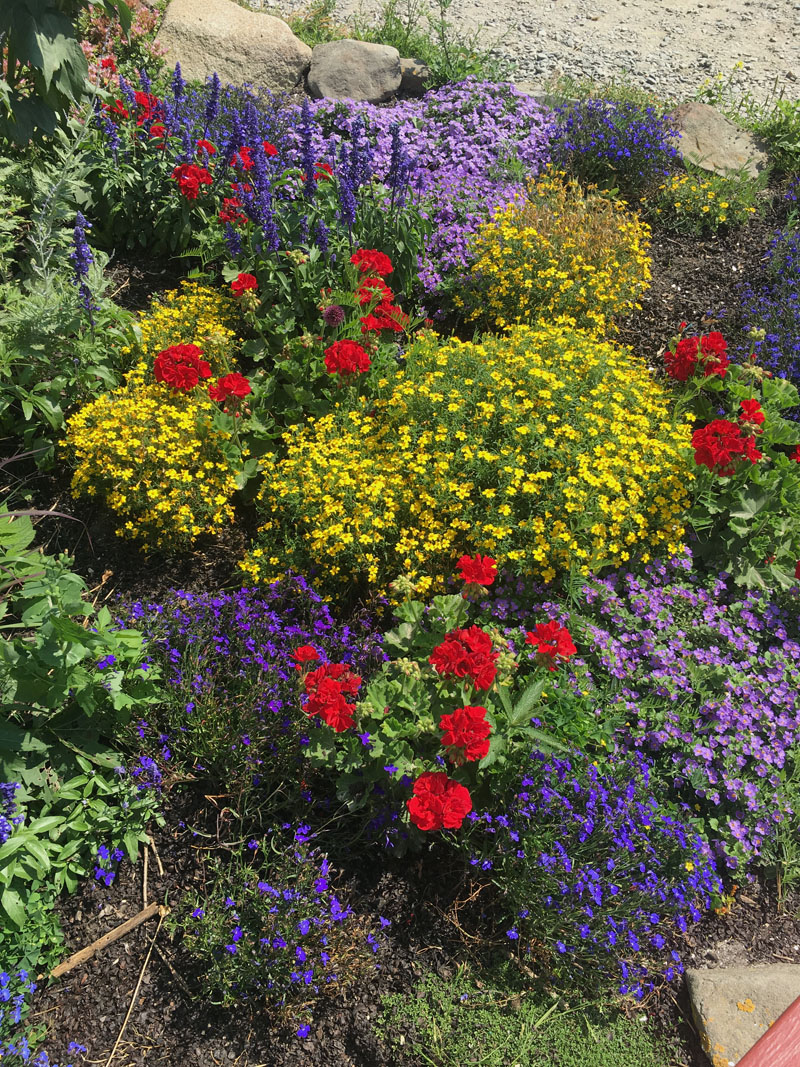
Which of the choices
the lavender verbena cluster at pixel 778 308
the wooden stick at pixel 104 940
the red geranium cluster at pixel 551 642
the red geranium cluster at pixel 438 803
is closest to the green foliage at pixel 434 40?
the lavender verbena cluster at pixel 778 308

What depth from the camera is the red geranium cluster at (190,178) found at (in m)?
4.76

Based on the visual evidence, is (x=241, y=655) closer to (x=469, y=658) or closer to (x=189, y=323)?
(x=469, y=658)

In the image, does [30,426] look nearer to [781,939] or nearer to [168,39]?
[781,939]

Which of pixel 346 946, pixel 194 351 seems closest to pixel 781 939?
pixel 346 946

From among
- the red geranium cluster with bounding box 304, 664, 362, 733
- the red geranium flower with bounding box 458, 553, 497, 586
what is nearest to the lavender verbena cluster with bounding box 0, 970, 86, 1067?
the red geranium cluster with bounding box 304, 664, 362, 733

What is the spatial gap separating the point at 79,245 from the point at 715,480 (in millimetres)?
3442

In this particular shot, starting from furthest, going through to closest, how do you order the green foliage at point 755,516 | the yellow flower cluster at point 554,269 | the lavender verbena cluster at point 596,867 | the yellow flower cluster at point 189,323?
the yellow flower cluster at point 554,269
the yellow flower cluster at point 189,323
the green foliage at point 755,516
the lavender verbena cluster at point 596,867

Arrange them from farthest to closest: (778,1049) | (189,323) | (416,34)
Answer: (416,34)
(189,323)
(778,1049)

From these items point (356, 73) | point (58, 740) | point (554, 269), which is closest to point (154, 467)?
point (58, 740)

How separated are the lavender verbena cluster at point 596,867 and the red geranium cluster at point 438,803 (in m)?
0.37

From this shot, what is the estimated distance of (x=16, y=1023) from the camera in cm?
237

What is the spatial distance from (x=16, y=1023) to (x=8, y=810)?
2.08 feet

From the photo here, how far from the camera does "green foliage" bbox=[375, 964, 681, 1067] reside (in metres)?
2.54

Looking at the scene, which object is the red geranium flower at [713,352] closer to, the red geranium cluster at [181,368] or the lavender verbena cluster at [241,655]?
the lavender verbena cluster at [241,655]
